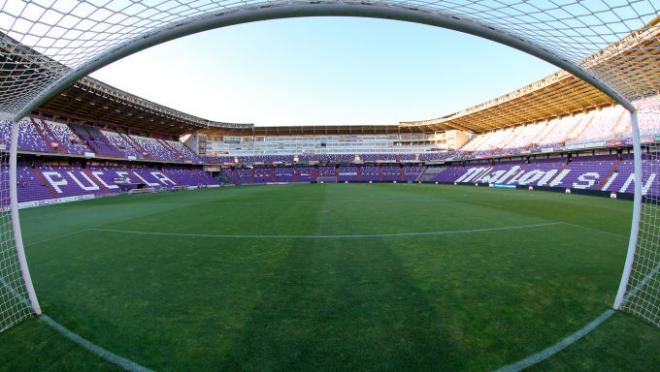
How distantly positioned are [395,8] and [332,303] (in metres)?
3.98

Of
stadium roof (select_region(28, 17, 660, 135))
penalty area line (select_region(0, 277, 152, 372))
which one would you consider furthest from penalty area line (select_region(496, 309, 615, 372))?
stadium roof (select_region(28, 17, 660, 135))

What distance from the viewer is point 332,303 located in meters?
3.82

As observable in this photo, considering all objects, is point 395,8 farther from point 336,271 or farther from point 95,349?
point 95,349

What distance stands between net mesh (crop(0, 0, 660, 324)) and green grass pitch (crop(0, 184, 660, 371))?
146cm

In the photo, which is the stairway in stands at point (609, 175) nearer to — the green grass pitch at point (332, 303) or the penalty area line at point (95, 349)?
the green grass pitch at point (332, 303)

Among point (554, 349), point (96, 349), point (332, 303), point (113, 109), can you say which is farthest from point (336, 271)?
point (113, 109)

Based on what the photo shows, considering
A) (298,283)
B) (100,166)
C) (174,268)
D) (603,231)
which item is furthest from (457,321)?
(100,166)

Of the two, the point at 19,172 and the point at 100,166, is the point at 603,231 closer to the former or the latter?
the point at 19,172

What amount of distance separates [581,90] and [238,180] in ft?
198

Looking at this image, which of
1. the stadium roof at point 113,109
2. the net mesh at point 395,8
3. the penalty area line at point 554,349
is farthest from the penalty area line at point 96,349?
the stadium roof at point 113,109

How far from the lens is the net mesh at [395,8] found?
123 inches

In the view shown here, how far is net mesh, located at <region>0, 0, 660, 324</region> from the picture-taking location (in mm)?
3137

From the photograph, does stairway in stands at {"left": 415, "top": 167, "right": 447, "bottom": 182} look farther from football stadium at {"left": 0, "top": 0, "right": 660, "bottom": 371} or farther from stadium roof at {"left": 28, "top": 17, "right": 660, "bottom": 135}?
football stadium at {"left": 0, "top": 0, "right": 660, "bottom": 371}

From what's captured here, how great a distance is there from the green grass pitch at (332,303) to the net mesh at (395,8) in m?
1.46
